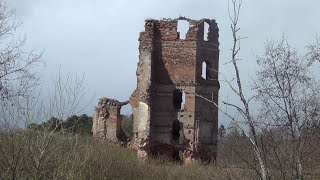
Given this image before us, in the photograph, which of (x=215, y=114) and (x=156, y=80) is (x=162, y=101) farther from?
(x=215, y=114)

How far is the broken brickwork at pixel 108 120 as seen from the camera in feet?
83.4

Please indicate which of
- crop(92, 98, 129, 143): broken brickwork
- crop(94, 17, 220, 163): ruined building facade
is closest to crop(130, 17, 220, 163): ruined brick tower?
crop(94, 17, 220, 163): ruined building facade

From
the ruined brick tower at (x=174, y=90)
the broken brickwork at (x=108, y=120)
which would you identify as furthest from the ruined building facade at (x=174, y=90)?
the broken brickwork at (x=108, y=120)

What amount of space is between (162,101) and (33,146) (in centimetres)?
1262

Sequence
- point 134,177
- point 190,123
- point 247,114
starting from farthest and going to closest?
point 190,123 → point 134,177 → point 247,114

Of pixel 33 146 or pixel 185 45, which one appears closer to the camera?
pixel 33 146

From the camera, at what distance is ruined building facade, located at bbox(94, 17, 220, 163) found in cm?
2109

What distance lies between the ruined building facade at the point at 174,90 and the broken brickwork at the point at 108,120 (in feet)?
13.0

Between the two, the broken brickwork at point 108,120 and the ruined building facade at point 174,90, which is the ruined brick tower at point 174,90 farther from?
the broken brickwork at point 108,120

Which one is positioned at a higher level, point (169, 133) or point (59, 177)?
point (169, 133)


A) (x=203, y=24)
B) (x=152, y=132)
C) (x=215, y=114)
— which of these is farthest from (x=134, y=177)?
(x=203, y=24)

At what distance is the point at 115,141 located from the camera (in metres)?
25.4

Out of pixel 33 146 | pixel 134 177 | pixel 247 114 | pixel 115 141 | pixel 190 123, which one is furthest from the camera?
pixel 115 141

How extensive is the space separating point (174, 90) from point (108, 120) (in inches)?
208
